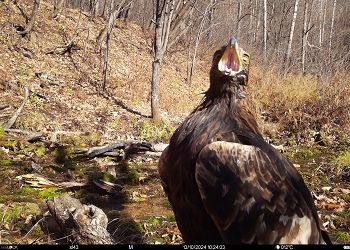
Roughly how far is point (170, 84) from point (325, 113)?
267 inches

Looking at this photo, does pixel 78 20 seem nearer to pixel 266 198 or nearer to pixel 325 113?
pixel 325 113

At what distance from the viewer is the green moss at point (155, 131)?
1092cm

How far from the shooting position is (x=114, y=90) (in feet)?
48.6

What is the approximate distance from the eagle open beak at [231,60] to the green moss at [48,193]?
383 centimetres

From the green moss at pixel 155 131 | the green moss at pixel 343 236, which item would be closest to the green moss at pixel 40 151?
the green moss at pixel 155 131

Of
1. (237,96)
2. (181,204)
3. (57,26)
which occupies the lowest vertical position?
(181,204)

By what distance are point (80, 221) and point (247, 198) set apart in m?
1.94

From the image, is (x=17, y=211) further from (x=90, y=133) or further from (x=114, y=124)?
(x=114, y=124)

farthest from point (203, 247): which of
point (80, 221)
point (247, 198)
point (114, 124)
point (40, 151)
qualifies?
point (114, 124)

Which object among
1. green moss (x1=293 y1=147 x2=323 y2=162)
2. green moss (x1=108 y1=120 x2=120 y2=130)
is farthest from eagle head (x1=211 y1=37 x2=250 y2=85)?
green moss (x1=108 y1=120 x2=120 y2=130)

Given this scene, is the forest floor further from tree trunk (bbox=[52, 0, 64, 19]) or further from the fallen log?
tree trunk (bbox=[52, 0, 64, 19])

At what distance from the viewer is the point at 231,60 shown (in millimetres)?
2980

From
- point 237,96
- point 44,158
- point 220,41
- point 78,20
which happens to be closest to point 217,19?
point 220,41

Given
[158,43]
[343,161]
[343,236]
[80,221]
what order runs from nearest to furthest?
[80,221], [343,236], [343,161], [158,43]
